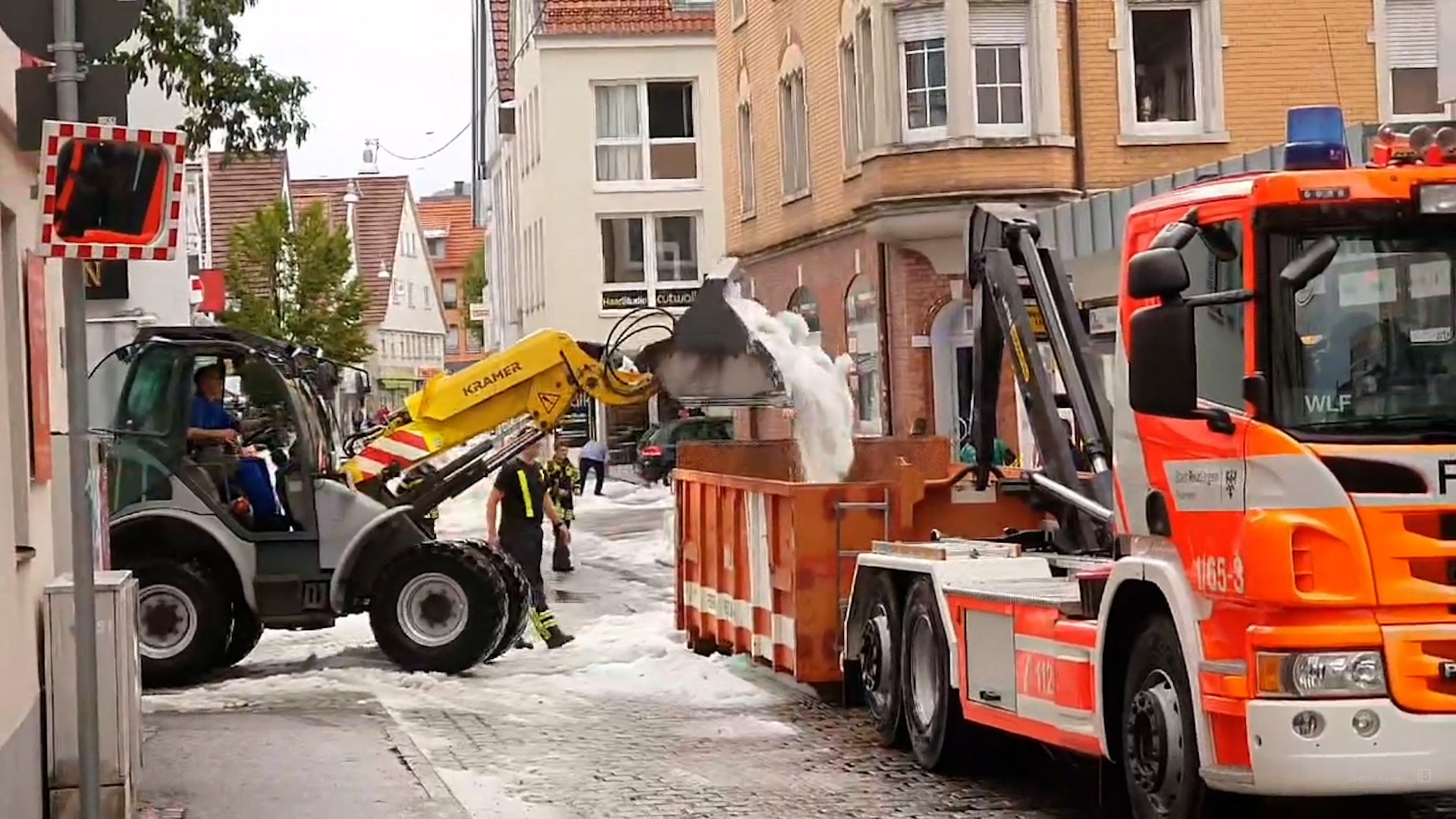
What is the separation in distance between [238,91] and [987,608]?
6.26 metres

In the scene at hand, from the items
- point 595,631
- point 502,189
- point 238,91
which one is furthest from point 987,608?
point 502,189

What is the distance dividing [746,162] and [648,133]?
15129 millimetres

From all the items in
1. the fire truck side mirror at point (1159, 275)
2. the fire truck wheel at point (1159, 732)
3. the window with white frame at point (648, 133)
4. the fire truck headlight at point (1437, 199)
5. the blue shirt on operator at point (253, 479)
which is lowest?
the fire truck wheel at point (1159, 732)

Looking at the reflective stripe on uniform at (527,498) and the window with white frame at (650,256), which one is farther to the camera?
the window with white frame at (650,256)

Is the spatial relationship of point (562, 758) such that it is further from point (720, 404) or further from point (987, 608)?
point (720, 404)

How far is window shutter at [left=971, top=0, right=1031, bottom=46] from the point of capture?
29141 mm

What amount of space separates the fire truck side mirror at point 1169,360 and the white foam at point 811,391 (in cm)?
729

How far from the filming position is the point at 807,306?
35.8m

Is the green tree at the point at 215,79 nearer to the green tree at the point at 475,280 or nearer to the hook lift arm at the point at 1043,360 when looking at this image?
the hook lift arm at the point at 1043,360

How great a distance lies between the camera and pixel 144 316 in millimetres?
28672

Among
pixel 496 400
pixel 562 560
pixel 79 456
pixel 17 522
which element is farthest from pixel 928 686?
pixel 562 560

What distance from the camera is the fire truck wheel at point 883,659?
11977 millimetres

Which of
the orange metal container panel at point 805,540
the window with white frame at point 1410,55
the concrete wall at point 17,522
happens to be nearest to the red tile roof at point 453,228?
the window with white frame at point 1410,55

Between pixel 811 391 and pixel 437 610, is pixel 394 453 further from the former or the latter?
pixel 811 391
